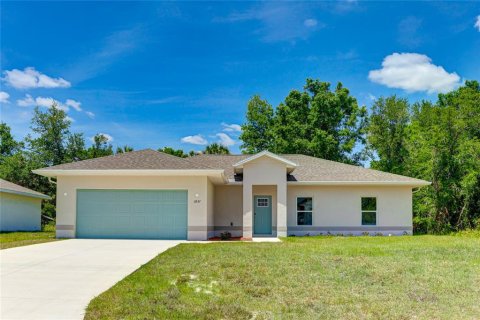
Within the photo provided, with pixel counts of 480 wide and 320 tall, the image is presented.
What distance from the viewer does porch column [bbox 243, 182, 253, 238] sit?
1966 cm

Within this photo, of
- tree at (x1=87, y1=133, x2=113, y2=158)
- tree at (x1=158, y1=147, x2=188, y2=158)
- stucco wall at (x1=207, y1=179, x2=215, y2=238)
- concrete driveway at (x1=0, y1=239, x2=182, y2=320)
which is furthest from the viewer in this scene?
tree at (x1=87, y1=133, x2=113, y2=158)

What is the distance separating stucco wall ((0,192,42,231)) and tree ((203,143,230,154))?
53.4ft

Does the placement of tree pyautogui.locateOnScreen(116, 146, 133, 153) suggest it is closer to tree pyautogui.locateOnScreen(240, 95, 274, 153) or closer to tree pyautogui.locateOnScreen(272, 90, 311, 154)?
tree pyautogui.locateOnScreen(240, 95, 274, 153)

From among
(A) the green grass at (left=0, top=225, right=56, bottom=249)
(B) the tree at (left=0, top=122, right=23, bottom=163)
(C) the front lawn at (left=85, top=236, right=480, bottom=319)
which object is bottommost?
(A) the green grass at (left=0, top=225, right=56, bottom=249)

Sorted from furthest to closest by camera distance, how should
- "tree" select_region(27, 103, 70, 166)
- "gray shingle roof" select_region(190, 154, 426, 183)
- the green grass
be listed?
"tree" select_region(27, 103, 70, 166)
"gray shingle roof" select_region(190, 154, 426, 183)
the green grass

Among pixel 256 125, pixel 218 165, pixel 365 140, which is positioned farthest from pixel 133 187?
pixel 365 140

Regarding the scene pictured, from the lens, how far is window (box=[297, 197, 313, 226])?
22.0m

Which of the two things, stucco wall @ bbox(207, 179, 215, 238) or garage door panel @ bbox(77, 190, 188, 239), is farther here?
stucco wall @ bbox(207, 179, 215, 238)

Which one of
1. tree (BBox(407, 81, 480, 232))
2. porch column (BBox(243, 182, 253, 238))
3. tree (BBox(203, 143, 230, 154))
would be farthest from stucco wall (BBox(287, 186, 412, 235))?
tree (BBox(203, 143, 230, 154))

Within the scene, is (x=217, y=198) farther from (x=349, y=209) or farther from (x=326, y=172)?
(x=349, y=209)

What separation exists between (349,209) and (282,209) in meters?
4.12

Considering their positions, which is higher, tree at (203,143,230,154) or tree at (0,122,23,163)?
tree at (0,122,23,163)

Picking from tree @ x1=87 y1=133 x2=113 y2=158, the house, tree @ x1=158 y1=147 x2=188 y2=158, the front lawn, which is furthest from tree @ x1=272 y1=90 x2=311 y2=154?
the front lawn

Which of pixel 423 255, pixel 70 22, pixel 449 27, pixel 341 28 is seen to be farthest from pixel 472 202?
pixel 70 22
